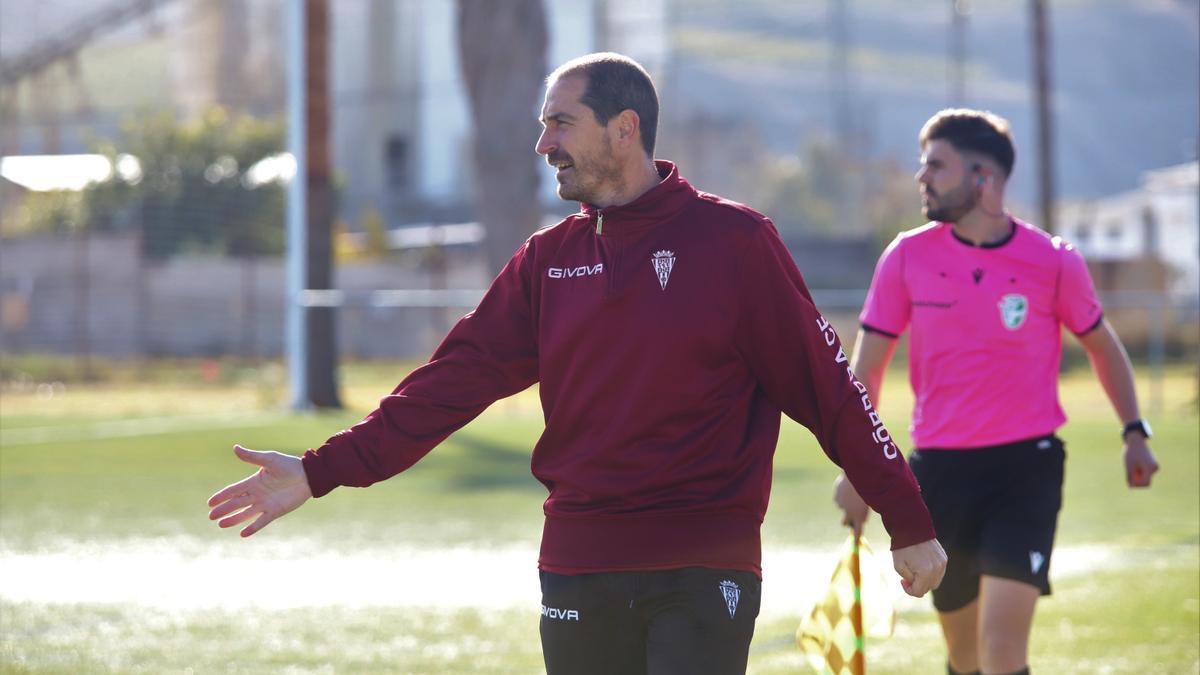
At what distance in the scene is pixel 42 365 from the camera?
27.0 m

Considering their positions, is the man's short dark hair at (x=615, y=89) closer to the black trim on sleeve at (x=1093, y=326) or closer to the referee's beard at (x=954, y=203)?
the referee's beard at (x=954, y=203)

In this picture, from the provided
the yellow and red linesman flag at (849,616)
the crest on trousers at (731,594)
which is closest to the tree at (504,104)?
the yellow and red linesman flag at (849,616)

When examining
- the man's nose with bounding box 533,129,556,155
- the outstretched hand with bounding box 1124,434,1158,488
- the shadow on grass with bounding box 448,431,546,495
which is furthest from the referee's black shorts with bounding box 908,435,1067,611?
the shadow on grass with bounding box 448,431,546,495

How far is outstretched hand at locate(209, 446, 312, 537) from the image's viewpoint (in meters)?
3.96

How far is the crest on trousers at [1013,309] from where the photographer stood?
220 inches

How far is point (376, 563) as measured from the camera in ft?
32.3

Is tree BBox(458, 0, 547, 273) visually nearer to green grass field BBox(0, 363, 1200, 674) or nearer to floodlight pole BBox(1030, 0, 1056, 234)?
green grass field BBox(0, 363, 1200, 674)

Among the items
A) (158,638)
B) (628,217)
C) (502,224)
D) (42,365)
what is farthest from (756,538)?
(42,365)

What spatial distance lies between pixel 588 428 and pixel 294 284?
1747 centimetres

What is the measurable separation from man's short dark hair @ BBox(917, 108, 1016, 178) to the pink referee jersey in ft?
0.84

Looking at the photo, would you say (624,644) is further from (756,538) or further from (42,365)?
(42,365)

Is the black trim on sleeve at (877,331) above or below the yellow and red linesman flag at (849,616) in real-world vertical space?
above

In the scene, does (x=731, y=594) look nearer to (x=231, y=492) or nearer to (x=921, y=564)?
(x=921, y=564)

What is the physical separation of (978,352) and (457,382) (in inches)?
87.4
